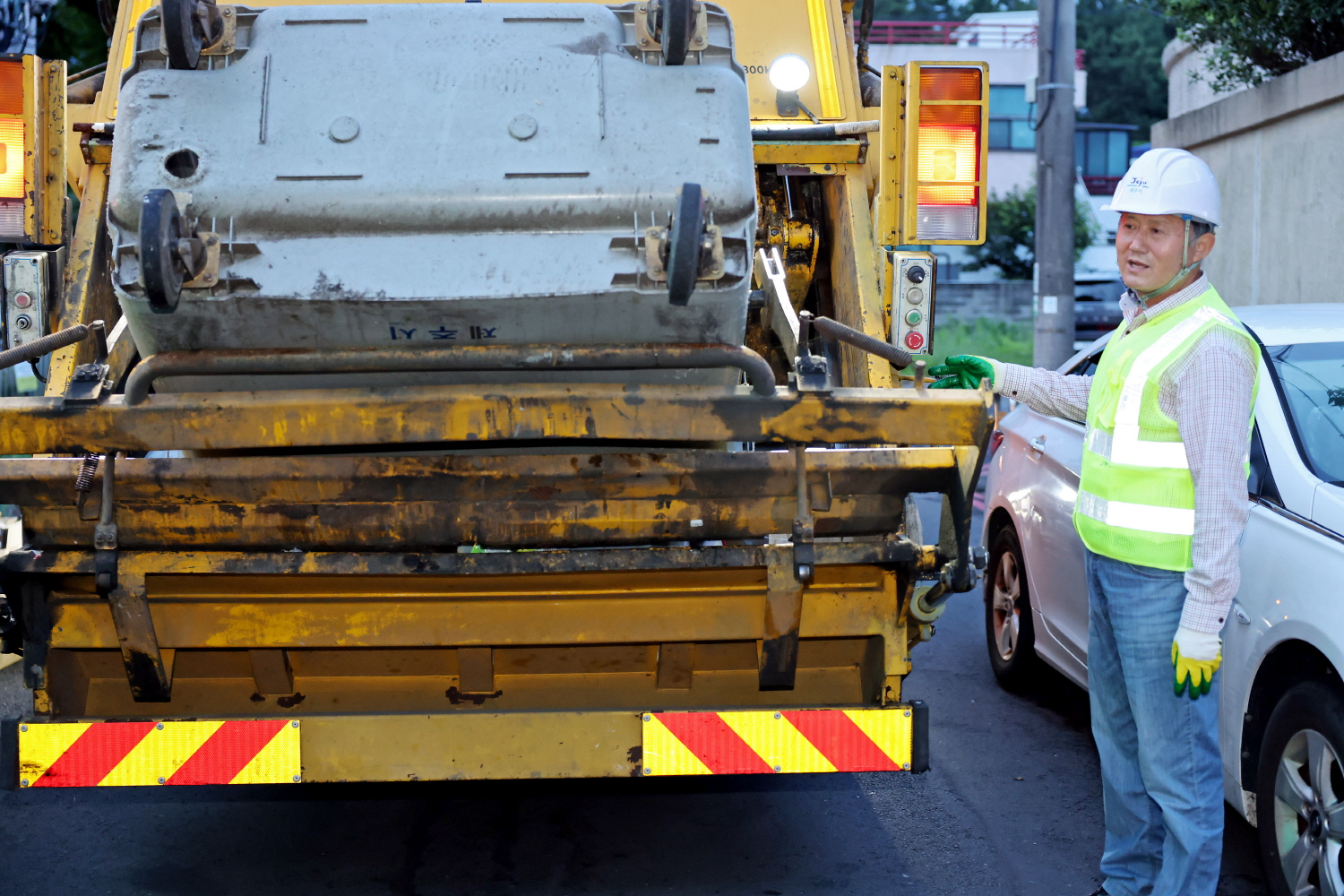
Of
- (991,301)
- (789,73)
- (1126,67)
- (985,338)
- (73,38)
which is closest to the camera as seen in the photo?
(789,73)

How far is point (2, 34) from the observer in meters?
10.1

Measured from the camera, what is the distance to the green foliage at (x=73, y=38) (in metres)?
11.2

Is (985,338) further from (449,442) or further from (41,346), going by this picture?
(41,346)

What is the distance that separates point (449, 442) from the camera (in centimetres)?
353

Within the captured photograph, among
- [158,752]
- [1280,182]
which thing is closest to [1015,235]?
[1280,182]

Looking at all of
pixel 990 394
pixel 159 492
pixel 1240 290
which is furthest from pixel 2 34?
pixel 1240 290

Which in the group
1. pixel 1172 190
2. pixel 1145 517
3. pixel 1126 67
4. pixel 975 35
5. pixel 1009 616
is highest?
pixel 1126 67

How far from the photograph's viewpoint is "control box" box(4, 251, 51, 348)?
4.11 metres

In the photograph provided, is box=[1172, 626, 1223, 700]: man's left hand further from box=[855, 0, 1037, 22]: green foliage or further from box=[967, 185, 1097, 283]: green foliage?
box=[855, 0, 1037, 22]: green foliage

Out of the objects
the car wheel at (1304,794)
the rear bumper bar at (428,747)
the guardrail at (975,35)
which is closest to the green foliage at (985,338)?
the guardrail at (975,35)

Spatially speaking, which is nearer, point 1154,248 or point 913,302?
point 1154,248

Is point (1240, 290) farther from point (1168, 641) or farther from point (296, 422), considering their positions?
point (296, 422)

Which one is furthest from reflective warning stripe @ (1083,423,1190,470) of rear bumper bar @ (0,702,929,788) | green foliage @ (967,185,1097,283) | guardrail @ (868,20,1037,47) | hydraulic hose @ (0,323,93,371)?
guardrail @ (868,20,1037,47)

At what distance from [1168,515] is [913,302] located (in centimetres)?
123
